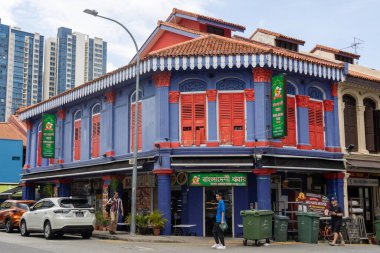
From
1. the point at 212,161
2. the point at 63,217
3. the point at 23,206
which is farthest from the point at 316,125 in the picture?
the point at 23,206

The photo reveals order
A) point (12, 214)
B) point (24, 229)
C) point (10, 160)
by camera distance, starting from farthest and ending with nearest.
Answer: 1. point (10, 160)
2. point (12, 214)
3. point (24, 229)

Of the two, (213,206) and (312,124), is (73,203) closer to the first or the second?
(213,206)

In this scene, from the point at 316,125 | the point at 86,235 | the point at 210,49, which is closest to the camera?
the point at 86,235

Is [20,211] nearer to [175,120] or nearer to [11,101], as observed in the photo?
[175,120]

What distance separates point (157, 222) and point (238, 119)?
17.9 ft

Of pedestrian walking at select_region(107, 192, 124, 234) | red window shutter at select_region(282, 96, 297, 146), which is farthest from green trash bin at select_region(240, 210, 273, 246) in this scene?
pedestrian walking at select_region(107, 192, 124, 234)

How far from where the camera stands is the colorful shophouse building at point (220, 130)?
20.3m

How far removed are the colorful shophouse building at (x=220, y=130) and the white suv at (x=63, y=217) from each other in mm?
3318

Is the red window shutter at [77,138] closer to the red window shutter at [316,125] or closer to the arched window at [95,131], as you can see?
the arched window at [95,131]

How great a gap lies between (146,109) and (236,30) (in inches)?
339

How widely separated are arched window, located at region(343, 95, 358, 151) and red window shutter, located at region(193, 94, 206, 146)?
7.33 metres

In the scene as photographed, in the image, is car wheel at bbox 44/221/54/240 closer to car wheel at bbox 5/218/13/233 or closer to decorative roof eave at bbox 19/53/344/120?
car wheel at bbox 5/218/13/233

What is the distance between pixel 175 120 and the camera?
21250 millimetres

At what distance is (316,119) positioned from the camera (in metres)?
22.6
